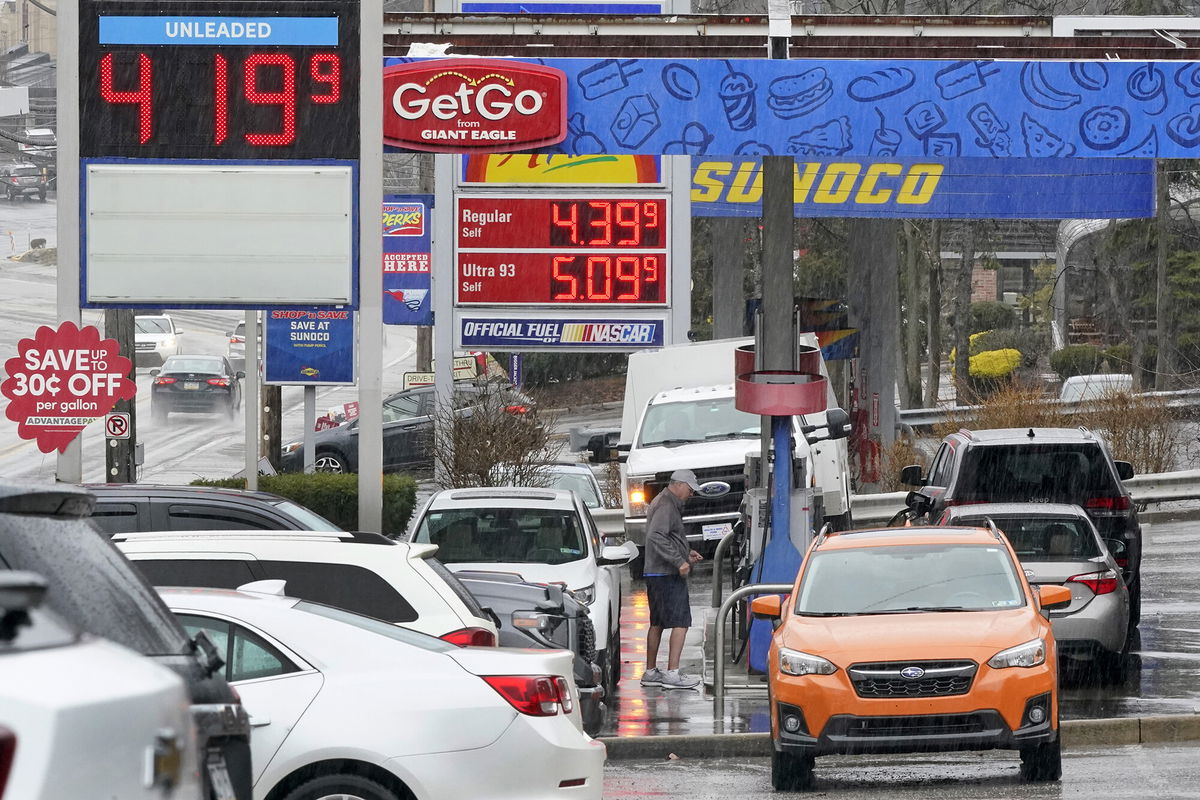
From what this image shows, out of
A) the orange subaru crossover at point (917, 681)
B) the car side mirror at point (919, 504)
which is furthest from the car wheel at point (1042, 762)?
the car side mirror at point (919, 504)

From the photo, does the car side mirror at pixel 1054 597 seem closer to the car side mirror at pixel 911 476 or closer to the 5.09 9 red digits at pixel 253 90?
the 5.09 9 red digits at pixel 253 90

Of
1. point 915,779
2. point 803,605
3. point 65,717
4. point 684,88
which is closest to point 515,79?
point 684,88

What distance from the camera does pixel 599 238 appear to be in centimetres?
2414

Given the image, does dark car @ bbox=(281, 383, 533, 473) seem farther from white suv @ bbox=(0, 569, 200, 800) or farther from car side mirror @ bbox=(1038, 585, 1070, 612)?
white suv @ bbox=(0, 569, 200, 800)

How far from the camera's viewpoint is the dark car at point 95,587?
3.88 metres

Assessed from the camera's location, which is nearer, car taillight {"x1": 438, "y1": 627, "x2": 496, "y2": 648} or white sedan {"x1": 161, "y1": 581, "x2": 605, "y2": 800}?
white sedan {"x1": 161, "y1": 581, "x2": 605, "y2": 800}

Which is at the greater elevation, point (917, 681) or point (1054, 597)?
point (1054, 597)

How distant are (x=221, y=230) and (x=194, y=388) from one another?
106 ft

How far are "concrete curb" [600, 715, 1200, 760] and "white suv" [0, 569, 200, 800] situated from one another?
9.01 metres

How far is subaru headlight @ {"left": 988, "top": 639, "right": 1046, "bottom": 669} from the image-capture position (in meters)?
10.3

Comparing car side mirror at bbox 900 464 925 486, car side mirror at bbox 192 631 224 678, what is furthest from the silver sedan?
car side mirror at bbox 192 631 224 678

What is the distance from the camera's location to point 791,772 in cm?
1072

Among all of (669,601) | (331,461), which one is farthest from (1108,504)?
(331,461)

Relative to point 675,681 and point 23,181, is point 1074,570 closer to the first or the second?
point 675,681
